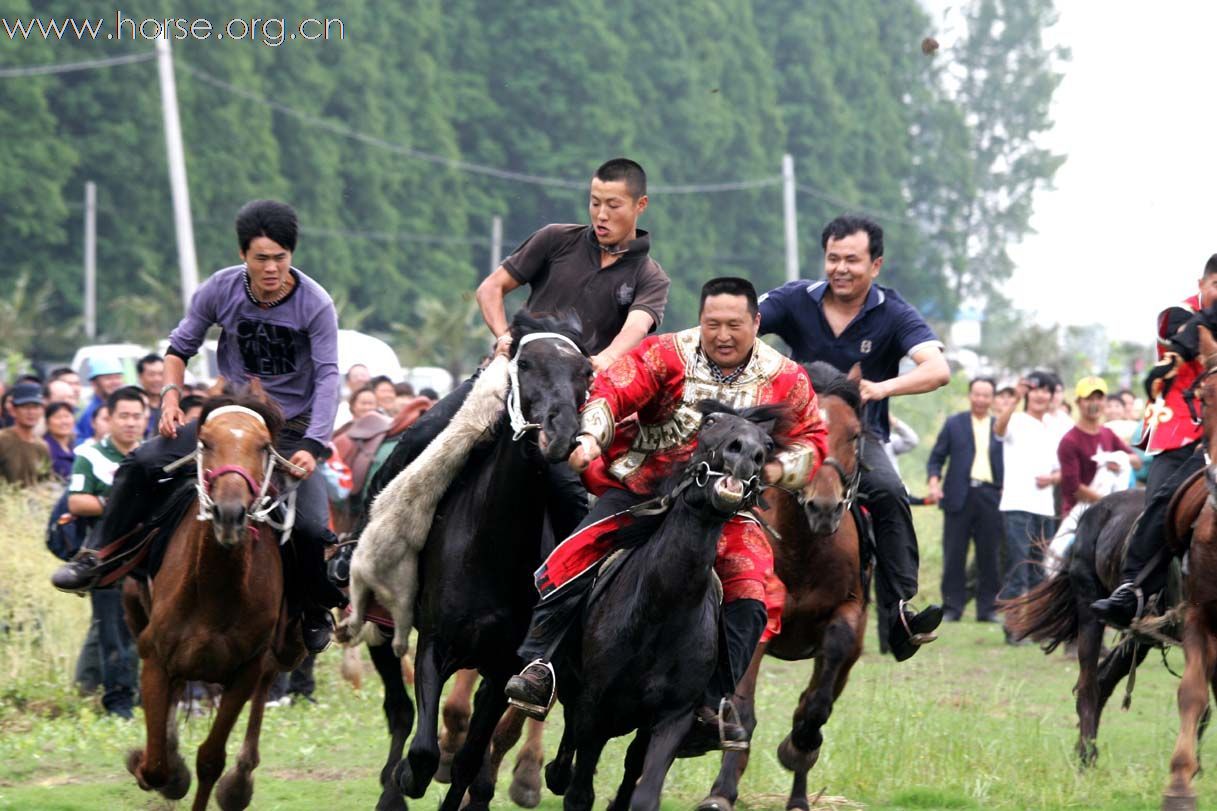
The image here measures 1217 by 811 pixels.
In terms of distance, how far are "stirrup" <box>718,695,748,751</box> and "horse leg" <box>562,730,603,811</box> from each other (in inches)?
7.3

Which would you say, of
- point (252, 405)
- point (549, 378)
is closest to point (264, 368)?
point (252, 405)

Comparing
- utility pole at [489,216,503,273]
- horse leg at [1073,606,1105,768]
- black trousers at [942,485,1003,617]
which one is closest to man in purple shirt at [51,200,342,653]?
horse leg at [1073,606,1105,768]

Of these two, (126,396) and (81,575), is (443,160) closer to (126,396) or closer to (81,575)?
(126,396)

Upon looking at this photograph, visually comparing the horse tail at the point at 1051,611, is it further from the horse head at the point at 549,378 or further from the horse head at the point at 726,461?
the horse head at the point at 726,461

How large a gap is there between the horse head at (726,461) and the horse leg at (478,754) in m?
2.04

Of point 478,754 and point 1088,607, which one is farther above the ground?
point 1088,607

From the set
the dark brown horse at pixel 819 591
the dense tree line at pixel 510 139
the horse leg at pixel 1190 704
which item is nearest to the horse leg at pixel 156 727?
the dark brown horse at pixel 819 591

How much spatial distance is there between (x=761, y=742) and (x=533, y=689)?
4728 mm

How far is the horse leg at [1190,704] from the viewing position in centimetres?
910

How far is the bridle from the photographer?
833cm

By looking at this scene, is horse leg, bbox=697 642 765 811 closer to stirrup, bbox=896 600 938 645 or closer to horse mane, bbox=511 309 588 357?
stirrup, bbox=896 600 938 645

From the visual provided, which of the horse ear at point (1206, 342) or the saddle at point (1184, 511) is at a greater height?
the horse ear at point (1206, 342)

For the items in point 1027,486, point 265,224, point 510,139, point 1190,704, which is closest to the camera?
point 265,224

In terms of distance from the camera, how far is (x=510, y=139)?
6112 centimetres
